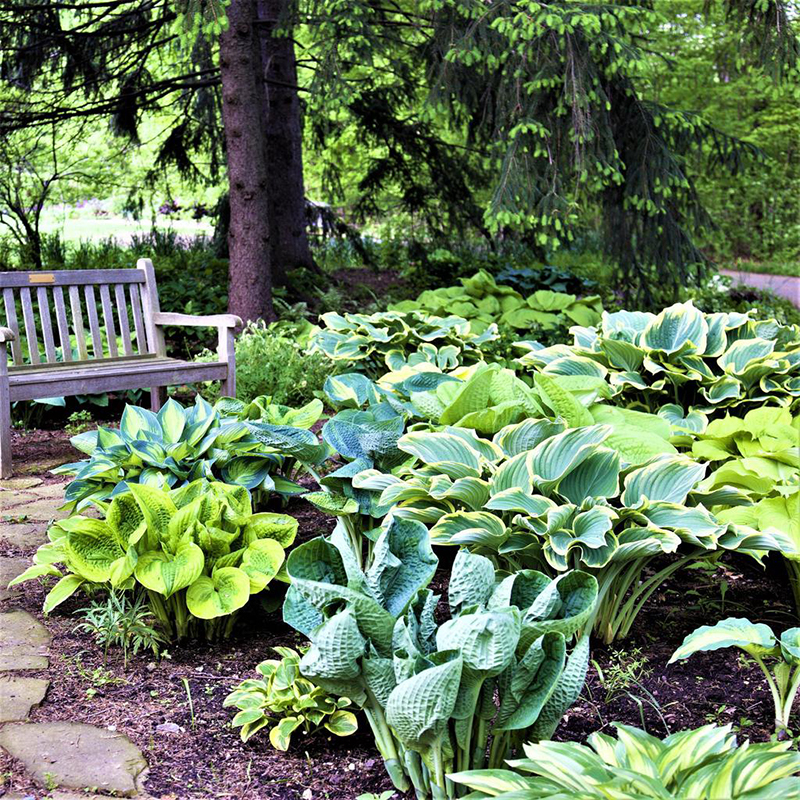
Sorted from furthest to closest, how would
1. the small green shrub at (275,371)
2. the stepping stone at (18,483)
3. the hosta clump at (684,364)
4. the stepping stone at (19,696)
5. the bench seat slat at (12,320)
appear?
the small green shrub at (275,371)
the bench seat slat at (12,320)
the stepping stone at (18,483)
the hosta clump at (684,364)
the stepping stone at (19,696)

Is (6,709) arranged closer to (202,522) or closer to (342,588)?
(202,522)

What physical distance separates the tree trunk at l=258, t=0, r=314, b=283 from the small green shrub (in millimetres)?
2766

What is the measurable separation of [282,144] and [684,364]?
6.11 meters

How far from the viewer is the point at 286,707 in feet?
6.84

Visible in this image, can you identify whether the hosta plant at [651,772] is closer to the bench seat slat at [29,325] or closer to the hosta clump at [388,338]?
the hosta clump at [388,338]

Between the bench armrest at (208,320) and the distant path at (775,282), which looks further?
the distant path at (775,282)

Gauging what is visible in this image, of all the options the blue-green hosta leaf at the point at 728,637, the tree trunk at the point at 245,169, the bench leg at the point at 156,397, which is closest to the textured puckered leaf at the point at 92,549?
the blue-green hosta leaf at the point at 728,637

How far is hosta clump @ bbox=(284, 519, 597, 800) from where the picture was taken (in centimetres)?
168

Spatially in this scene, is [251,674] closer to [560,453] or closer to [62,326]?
[560,453]

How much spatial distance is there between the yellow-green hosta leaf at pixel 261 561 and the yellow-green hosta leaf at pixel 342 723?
532 millimetres

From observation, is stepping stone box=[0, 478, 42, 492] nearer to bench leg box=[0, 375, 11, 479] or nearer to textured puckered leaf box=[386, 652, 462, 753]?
bench leg box=[0, 375, 11, 479]

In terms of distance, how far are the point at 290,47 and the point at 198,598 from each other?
741 centimetres

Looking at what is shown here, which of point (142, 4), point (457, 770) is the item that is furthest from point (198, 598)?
point (142, 4)

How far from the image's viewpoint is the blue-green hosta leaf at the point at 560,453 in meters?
2.46
